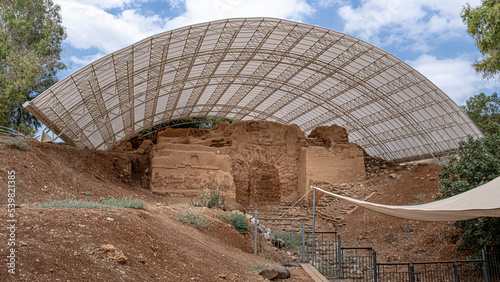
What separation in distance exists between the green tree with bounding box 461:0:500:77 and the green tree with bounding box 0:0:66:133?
27.4 meters

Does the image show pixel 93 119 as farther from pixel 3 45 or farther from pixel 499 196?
pixel 499 196

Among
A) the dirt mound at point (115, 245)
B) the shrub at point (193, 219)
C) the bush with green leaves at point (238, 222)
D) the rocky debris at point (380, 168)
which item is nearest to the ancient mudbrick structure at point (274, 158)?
the rocky debris at point (380, 168)

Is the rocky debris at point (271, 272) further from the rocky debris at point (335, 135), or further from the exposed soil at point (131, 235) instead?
the rocky debris at point (335, 135)

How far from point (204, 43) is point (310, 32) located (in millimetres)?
6359

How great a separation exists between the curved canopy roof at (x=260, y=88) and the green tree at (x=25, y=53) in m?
5.78

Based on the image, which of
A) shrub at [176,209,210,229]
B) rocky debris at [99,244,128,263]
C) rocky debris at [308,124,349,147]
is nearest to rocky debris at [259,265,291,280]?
shrub at [176,209,210,229]

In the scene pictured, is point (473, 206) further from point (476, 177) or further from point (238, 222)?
point (238, 222)

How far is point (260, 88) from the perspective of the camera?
32.2 metres

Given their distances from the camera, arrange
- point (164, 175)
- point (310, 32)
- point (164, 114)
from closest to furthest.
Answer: point (164, 175) < point (310, 32) < point (164, 114)

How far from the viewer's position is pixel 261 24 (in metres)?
22.5

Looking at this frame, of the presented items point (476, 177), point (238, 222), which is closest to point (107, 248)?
point (238, 222)

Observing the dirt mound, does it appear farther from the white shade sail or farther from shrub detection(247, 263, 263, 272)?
the white shade sail

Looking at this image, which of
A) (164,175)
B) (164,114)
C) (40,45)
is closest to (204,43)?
(164,175)

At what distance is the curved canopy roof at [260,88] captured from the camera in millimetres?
22531
